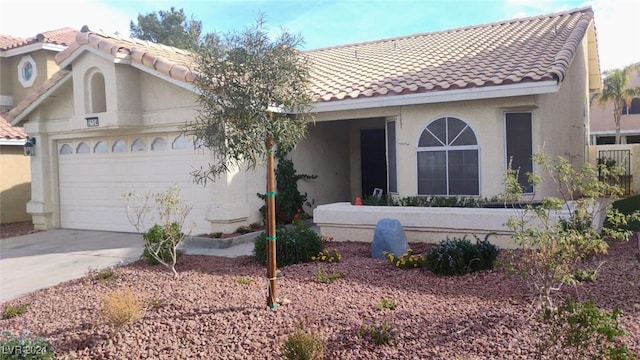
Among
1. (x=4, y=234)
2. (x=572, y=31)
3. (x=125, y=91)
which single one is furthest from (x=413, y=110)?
(x=4, y=234)

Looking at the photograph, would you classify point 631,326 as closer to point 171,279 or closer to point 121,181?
point 171,279

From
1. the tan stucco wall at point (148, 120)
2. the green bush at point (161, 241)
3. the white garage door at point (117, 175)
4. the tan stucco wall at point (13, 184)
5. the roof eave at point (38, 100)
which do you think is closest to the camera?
the green bush at point (161, 241)

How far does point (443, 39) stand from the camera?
54.3 feet

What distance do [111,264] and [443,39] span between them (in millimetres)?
11909

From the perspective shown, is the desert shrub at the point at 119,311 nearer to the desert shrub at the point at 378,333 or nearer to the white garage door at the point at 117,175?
the desert shrub at the point at 378,333

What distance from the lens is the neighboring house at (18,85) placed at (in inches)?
672

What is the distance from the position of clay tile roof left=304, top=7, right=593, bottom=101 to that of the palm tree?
1818 cm

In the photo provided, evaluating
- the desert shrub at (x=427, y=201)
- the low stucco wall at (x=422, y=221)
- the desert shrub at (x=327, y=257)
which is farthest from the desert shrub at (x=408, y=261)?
the desert shrub at (x=427, y=201)

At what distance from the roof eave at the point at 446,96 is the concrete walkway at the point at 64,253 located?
3425 mm

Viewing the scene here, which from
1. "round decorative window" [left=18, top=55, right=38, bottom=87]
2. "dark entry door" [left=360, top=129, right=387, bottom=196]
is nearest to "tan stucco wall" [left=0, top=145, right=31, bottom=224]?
"round decorative window" [left=18, top=55, right=38, bottom=87]

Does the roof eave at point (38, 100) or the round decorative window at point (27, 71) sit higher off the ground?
the round decorative window at point (27, 71)

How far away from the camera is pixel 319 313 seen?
5.73 metres

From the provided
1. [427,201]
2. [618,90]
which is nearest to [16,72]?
[427,201]

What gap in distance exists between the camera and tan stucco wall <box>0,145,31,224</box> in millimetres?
16969
